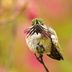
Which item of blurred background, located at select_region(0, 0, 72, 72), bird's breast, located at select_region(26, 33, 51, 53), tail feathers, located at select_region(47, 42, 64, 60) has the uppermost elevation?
blurred background, located at select_region(0, 0, 72, 72)

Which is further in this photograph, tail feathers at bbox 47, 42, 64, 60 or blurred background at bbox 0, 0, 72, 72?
blurred background at bbox 0, 0, 72, 72

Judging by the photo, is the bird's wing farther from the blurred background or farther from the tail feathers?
the blurred background

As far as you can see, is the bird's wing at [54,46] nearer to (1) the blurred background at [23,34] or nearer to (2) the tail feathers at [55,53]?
(2) the tail feathers at [55,53]

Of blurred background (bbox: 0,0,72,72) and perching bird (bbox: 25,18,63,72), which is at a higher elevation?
blurred background (bbox: 0,0,72,72)

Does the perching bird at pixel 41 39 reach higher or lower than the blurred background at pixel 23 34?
Answer: lower

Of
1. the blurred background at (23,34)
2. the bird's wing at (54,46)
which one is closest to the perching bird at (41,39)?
the bird's wing at (54,46)

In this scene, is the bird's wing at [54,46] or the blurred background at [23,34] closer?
the bird's wing at [54,46]

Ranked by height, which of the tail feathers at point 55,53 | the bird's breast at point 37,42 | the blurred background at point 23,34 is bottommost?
the tail feathers at point 55,53

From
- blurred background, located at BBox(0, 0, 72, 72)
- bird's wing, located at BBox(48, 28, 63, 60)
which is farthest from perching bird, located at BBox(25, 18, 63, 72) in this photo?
blurred background, located at BBox(0, 0, 72, 72)

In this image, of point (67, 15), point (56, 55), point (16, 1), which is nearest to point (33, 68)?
point (16, 1)
